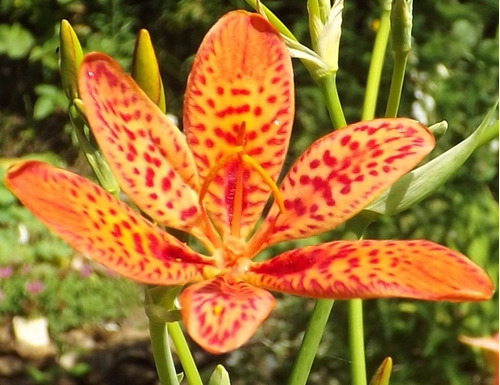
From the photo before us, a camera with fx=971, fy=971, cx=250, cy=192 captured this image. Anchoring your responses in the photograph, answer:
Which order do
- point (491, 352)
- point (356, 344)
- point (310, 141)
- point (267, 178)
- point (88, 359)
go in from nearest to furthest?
point (267, 178) → point (356, 344) → point (491, 352) → point (310, 141) → point (88, 359)

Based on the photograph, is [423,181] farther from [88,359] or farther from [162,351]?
[88,359]

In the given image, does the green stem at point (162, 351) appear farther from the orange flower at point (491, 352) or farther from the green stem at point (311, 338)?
the orange flower at point (491, 352)

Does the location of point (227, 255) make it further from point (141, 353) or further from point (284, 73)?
point (141, 353)

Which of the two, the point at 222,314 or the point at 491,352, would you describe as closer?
the point at 222,314

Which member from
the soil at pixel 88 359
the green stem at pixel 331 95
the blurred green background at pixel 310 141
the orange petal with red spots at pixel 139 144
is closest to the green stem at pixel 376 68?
the green stem at pixel 331 95

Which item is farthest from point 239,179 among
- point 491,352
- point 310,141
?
point 310,141

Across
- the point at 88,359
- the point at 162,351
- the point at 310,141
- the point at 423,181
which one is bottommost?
the point at 88,359

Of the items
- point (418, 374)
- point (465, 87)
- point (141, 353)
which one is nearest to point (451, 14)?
point (465, 87)

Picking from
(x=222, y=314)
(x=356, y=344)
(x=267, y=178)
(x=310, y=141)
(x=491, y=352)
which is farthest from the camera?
(x=310, y=141)

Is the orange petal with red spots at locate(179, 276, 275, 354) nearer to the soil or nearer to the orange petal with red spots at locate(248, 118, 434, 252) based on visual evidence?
the orange petal with red spots at locate(248, 118, 434, 252)
